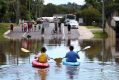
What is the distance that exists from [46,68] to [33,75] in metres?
3.00

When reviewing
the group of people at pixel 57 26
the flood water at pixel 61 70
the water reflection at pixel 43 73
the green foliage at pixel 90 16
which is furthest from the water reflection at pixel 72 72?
the green foliage at pixel 90 16

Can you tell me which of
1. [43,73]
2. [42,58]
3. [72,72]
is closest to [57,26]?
[42,58]

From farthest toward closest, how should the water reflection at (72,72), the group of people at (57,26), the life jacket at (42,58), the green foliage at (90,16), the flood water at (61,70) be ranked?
the green foliage at (90,16)
the group of people at (57,26)
the life jacket at (42,58)
the water reflection at (72,72)
the flood water at (61,70)

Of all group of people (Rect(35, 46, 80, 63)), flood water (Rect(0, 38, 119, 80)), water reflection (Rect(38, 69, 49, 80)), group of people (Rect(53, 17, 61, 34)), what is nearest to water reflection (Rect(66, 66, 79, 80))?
flood water (Rect(0, 38, 119, 80))

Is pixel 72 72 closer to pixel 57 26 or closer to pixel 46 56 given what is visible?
pixel 46 56

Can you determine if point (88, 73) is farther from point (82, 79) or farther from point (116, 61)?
point (116, 61)

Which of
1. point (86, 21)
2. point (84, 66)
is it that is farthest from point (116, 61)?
point (86, 21)

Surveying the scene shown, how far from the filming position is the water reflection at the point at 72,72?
71.3ft

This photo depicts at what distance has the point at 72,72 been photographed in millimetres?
23375

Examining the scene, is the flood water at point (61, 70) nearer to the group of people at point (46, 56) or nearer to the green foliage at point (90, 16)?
the group of people at point (46, 56)

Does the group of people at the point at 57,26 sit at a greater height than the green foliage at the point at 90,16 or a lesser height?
greater

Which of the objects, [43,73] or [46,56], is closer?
[43,73]

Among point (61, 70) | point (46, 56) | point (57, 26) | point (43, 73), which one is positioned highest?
point (46, 56)

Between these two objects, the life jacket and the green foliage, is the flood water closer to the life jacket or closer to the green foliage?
the life jacket
